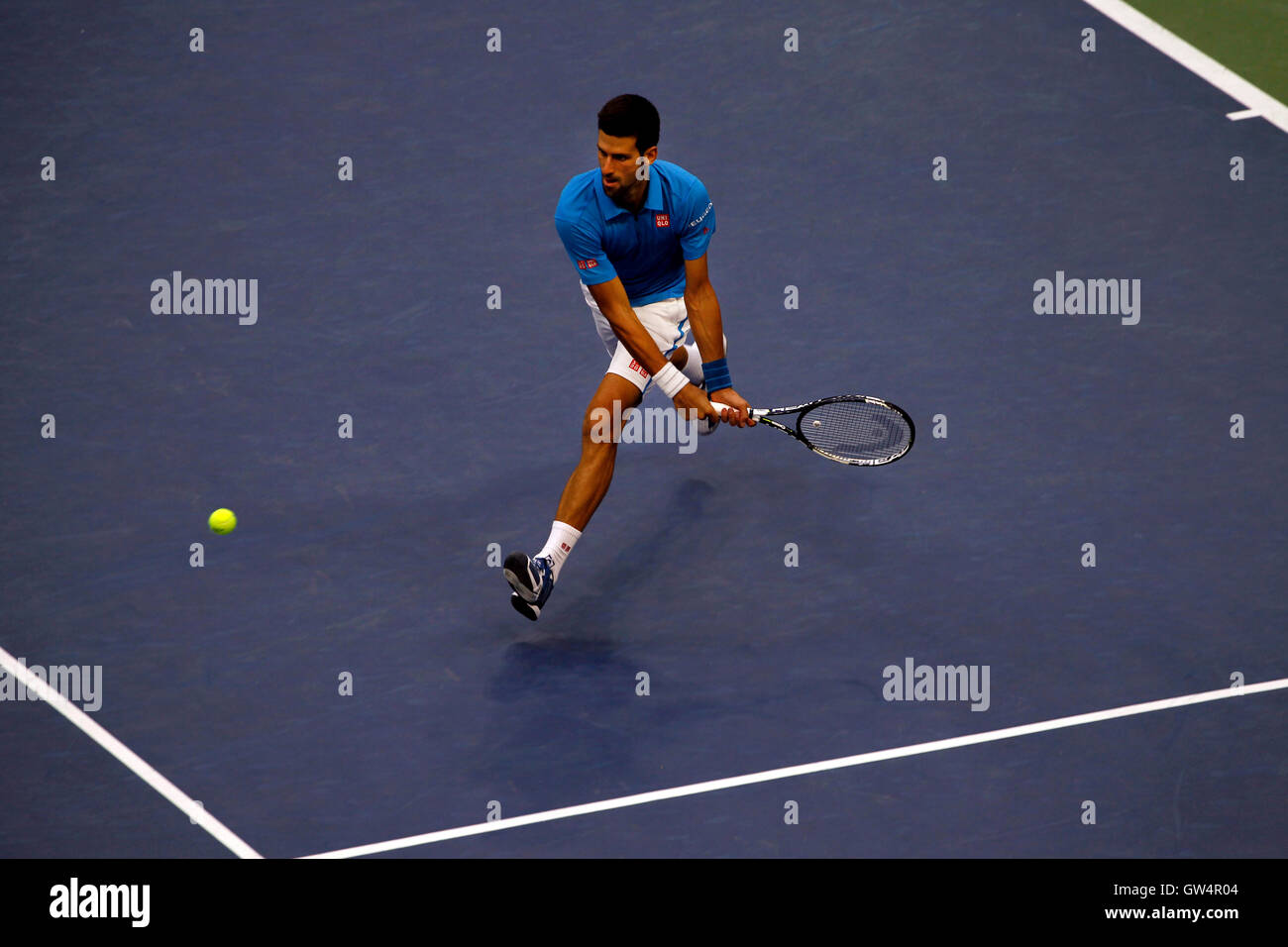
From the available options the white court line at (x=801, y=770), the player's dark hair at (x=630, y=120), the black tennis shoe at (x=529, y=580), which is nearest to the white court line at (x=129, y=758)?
the white court line at (x=801, y=770)

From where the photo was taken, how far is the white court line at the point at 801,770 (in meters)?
8.61

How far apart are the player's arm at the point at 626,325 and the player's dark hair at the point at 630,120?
28.9 inches

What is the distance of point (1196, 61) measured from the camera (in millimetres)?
14086

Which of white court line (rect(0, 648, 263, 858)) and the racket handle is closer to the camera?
white court line (rect(0, 648, 263, 858))

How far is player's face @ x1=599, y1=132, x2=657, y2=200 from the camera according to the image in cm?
961

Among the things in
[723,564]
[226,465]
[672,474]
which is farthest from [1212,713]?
[226,465]

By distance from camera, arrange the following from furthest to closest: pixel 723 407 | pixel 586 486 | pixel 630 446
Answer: pixel 630 446, pixel 586 486, pixel 723 407

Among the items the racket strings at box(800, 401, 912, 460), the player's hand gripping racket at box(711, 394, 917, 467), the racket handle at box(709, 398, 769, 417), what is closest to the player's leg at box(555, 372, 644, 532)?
the racket handle at box(709, 398, 769, 417)

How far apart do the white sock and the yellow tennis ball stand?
1.71 metres

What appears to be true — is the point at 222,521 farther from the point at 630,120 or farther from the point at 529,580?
the point at 630,120

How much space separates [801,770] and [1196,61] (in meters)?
7.32

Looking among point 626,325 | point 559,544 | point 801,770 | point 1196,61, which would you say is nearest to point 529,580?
point 559,544

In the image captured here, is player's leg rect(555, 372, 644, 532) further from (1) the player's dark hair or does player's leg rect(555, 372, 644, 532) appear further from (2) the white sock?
(1) the player's dark hair

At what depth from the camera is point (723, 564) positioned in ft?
34.1
